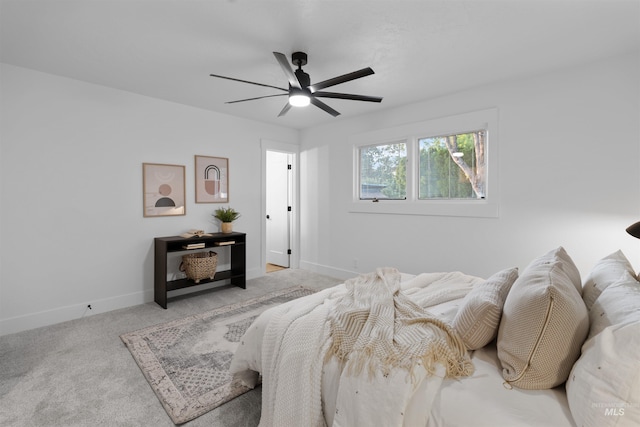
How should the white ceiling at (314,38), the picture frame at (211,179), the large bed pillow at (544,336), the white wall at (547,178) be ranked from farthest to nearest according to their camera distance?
the picture frame at (211,179) < the white wall at (547,178) < the white ceiling at (314,38) < the large bed pillow at (544,336)

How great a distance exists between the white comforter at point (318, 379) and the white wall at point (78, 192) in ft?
8.07

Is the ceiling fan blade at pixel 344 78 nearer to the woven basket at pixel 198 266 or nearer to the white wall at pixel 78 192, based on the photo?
the white wall at pixel 78 192

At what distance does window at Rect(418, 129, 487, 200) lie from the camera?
354 cm

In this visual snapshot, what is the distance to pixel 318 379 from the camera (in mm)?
1344

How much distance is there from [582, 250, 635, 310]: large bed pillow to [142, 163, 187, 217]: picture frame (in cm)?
407

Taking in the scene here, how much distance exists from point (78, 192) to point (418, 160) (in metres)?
4.04

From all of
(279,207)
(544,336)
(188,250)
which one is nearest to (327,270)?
(279,207)

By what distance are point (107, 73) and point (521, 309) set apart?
153 inches

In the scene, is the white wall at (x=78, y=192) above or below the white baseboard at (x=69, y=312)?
above

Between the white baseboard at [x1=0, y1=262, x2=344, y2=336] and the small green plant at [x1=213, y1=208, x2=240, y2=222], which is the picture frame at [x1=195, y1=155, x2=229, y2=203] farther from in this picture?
the white baseboard at [x1=0, y1=262, x2=344, y2=336]

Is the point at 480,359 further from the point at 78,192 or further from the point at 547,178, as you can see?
the point at 78,192

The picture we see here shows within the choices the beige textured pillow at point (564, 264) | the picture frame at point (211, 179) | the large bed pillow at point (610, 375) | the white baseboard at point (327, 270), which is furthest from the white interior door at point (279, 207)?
the large bed pillow at point (610, 375)

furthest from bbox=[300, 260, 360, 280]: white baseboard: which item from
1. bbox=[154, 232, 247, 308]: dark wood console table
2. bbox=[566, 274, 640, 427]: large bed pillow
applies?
bbox=[566, 274, 640, 427]: large bed pillow

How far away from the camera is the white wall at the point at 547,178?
264 centimetres
